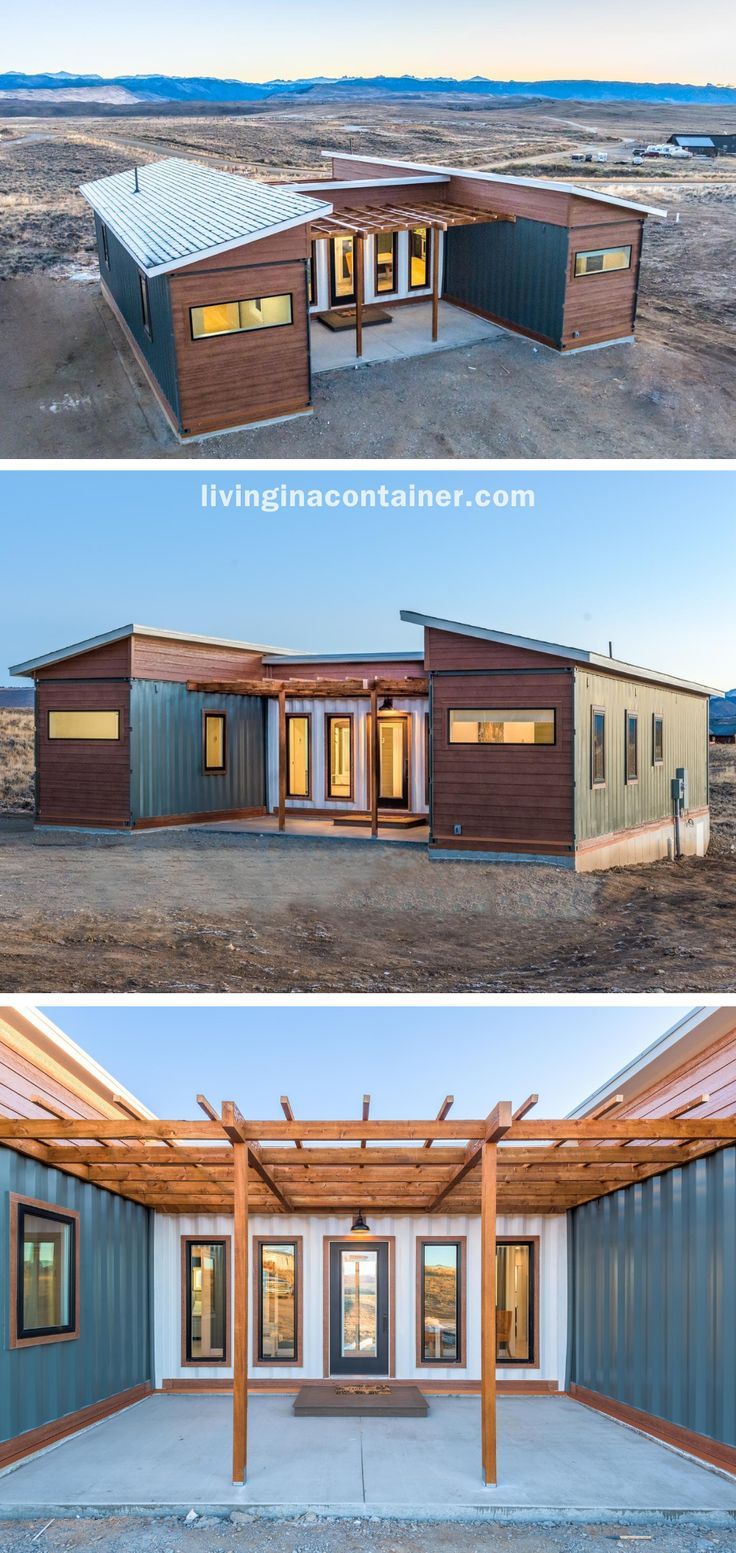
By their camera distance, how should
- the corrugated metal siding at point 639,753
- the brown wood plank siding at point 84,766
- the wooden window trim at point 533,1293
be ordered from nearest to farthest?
the wooden window trim at point 533,1293 < the corrugated metal siding at point 639,753 < the brown wood plank siding at point 84,766

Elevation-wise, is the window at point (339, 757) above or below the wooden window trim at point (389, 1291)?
above

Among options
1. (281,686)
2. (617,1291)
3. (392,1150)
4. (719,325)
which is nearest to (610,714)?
(281,686)

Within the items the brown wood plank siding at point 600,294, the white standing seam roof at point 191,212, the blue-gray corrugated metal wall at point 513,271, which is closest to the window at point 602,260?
the brown wood plank siding at point 600,294

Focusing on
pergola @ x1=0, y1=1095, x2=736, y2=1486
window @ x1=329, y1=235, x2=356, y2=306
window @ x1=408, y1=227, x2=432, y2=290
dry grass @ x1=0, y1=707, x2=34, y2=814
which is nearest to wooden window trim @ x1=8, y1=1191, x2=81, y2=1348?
pergola @ x1=0, y1=1095, x2=736, y2=1486

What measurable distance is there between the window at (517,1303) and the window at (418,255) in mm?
14635

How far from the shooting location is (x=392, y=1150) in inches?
239

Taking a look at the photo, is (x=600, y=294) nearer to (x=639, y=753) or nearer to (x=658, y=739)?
(x=658, y=739)

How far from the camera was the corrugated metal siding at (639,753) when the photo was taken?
11242mm

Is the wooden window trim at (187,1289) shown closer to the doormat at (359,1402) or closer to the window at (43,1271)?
the doormat at (359,1402)

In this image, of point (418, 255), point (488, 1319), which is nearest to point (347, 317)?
point (418, 255)

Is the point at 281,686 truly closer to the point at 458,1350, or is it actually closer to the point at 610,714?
the point at 610,714

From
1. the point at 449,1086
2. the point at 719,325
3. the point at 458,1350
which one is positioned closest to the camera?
the point at 458,1350

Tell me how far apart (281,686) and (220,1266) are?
6554mm

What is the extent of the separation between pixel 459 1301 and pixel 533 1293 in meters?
0.75
